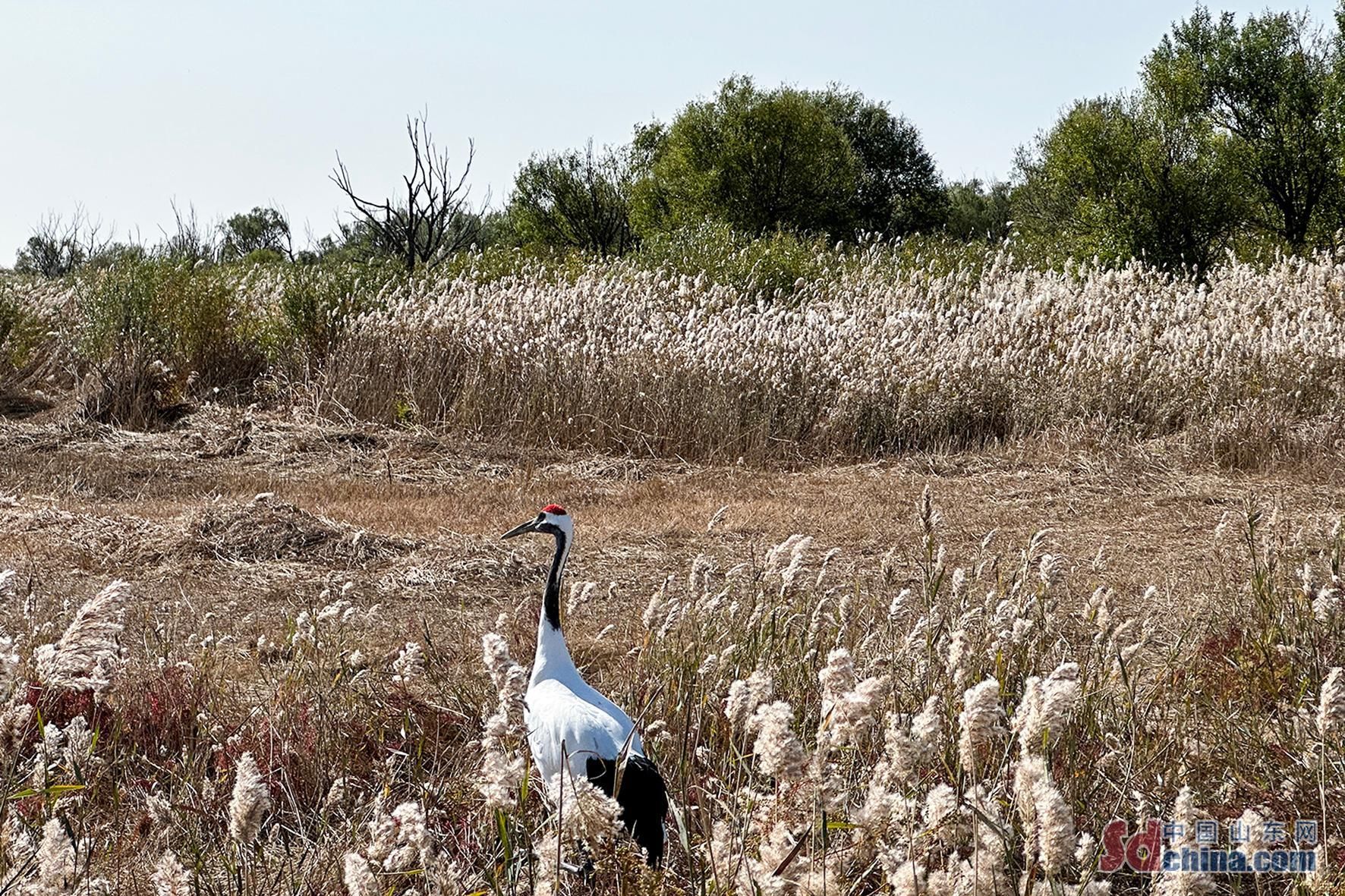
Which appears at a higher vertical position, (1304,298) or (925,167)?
(925,167)

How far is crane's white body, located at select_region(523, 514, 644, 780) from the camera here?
2.86 meters

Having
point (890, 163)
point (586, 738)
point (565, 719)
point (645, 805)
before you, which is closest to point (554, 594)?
point (565, 719)

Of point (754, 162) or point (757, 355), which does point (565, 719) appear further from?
point (754, 162)

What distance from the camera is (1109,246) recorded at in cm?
2017

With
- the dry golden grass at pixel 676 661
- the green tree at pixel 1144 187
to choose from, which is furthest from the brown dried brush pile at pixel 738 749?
the green tree at pixel 1144 187

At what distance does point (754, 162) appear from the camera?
31062 mm

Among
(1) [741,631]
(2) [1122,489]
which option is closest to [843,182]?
(2) [1122,489]

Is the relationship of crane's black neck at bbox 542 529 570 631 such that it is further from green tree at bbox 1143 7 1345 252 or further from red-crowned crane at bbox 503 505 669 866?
green tree at bbox 1143 7 1345 252

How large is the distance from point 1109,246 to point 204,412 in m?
14.4

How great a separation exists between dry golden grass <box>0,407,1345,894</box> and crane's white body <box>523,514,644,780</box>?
0.11 meters

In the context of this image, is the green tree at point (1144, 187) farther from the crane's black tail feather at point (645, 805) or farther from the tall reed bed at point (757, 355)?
the crane's black tail feather at point (645, 805)

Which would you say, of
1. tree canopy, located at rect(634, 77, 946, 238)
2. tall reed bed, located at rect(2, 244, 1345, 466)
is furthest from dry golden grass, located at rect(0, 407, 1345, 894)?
tree canopy, located at rect(634, 77, 946, 238)

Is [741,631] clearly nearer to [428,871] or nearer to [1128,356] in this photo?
[428,871]

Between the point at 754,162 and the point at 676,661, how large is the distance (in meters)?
28.5
